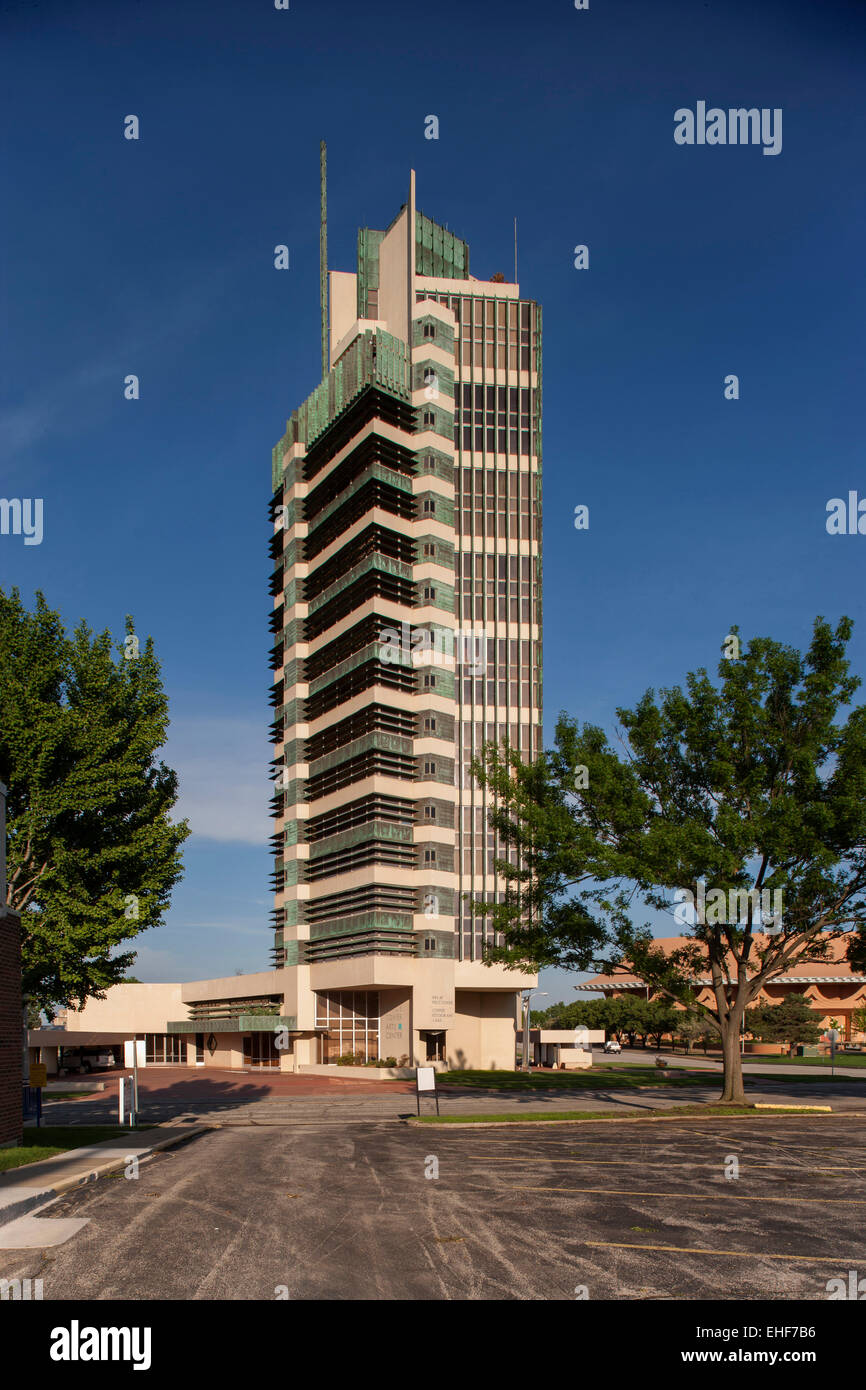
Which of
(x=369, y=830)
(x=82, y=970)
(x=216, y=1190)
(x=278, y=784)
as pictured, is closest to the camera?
(x=216, y=1190)

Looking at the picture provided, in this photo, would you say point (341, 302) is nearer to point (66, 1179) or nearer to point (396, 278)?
point (396, 278)

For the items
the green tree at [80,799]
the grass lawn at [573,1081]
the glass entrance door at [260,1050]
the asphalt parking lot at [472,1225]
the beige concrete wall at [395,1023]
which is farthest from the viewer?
the glass entrance door at [260,1050]

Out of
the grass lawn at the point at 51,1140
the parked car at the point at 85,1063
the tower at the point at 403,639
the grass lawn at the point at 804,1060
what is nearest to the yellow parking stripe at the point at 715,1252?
the grass lawn at the point at 51,1140

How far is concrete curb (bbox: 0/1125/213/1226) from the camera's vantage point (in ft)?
50.6

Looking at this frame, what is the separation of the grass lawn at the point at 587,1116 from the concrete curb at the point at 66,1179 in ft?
24.8

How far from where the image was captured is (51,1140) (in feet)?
86.0

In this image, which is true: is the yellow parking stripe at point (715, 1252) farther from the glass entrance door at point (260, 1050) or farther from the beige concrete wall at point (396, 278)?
the beige concrete wall at point (396, 278)

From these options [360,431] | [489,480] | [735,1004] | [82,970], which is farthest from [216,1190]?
[489,480]

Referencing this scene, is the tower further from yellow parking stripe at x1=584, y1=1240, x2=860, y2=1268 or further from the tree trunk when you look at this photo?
yellow parking stripe at x1=584, y1=1240, x2=860, y2=1268

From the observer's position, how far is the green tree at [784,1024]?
99.5 metres

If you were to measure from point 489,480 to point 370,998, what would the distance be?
38.4 m

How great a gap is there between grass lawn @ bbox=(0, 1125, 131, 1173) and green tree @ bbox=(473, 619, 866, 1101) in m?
12.9

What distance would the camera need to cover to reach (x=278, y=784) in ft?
260
